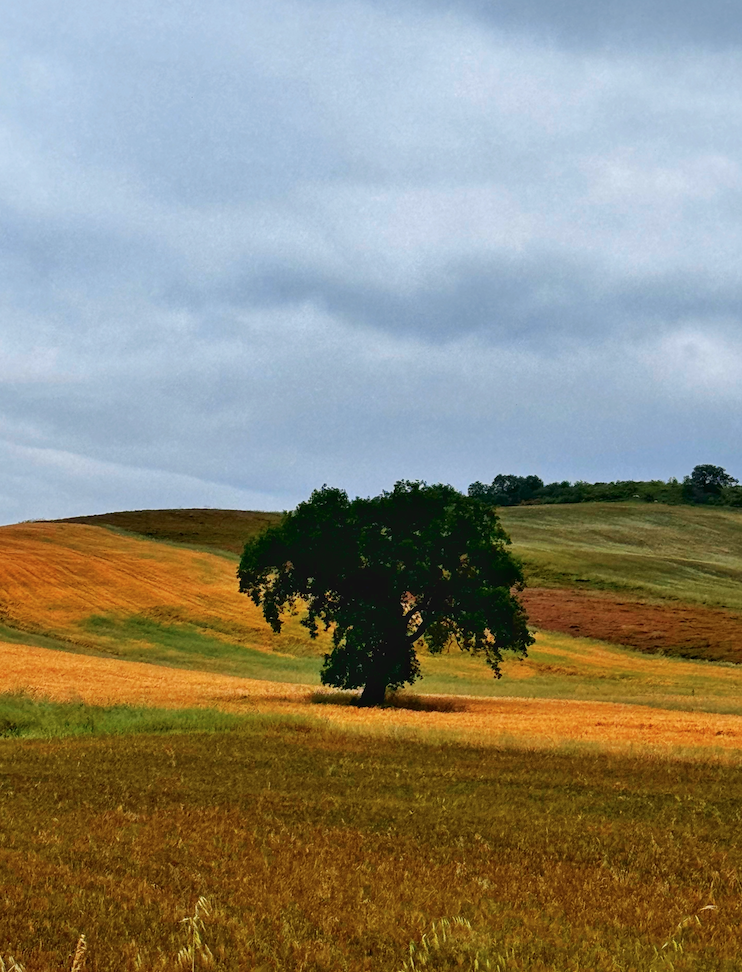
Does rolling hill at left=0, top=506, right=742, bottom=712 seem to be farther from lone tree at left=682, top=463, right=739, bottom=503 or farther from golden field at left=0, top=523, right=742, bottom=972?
lone tree at left=682, top=463, right=739, bottom=503

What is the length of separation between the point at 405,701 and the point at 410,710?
557 cm

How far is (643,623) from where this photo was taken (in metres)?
72.4

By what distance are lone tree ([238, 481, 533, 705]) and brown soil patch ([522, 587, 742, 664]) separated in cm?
2223

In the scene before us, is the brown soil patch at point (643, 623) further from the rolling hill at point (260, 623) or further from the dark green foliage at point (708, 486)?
the dark green foliage at point (708, 486)

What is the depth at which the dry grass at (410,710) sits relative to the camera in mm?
27500

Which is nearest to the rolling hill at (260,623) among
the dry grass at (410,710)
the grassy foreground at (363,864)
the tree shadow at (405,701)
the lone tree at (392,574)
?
the dry grass at (410,710)

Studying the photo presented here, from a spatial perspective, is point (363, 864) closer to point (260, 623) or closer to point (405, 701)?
point (405, 701)

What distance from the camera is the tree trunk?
43.8m

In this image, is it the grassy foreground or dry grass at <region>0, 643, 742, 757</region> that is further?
dry grass at <region>0, 643, 742, 757</region>

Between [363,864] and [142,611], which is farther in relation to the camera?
[142,611]

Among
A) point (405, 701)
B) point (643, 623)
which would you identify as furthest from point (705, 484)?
point (405, 701)

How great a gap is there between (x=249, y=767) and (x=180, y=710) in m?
11.3

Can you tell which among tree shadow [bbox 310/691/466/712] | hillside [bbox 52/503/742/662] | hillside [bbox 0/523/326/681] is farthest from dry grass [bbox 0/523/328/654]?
tree shadow [bbox 310/691/466/712]

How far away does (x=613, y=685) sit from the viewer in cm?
5547
